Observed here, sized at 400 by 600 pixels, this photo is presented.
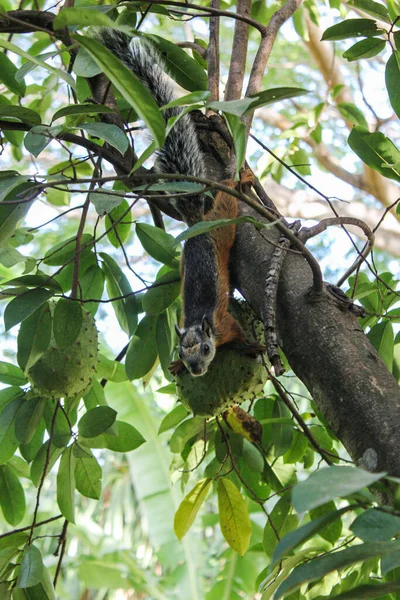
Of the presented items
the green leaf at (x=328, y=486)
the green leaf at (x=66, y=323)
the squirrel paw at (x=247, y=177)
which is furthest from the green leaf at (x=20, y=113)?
the green leaf at (x=328, y=486)

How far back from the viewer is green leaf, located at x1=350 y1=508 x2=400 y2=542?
762mm

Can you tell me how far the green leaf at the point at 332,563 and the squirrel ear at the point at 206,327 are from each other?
1.15 m

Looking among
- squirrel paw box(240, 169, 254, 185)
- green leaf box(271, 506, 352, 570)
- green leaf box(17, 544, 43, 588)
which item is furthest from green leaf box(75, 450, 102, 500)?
green leaf box(271, 506, 352, 570)

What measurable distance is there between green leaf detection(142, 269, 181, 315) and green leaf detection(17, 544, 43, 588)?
581mm

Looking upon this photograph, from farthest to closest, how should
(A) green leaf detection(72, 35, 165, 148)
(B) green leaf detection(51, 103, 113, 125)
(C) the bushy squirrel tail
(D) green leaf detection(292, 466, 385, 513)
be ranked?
(C) the bushy squirrel tail
(B) green leaf detection(51, 103, 113, 125)
(A) green leaf detection(72, 35, 165, 148)
(D) green leaf detection(292, 466, 385, 513)

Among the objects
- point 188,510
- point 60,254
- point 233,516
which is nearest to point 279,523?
point 233,516

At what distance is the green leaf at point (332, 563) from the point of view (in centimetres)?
75

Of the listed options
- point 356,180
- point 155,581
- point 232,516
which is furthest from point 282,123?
point 232,516

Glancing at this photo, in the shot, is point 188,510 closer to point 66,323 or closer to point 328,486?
point 66,323

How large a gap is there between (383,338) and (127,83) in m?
0.97

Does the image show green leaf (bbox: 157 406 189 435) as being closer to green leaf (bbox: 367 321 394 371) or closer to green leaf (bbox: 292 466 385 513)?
green leaf (bbox: 367 321 394 371)

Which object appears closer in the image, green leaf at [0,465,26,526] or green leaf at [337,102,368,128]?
green leaf at [0,465,26,526]

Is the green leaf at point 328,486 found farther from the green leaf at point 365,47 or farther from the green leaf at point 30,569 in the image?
the green leaf at point 365,47

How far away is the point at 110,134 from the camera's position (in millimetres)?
1204
